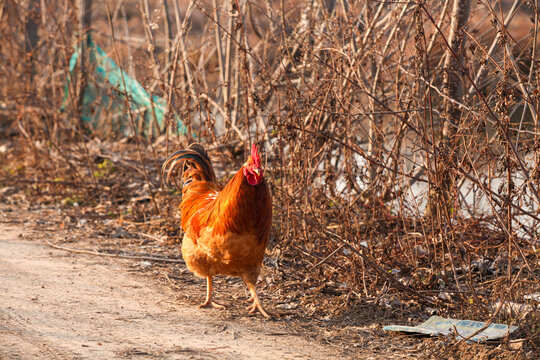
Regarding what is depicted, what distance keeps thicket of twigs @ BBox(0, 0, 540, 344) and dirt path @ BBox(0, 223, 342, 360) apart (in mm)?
898

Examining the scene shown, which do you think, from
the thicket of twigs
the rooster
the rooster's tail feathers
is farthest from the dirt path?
the rooster's tail feathers

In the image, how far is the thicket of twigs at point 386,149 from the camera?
4.09 metres

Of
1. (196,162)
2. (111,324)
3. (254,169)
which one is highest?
(254,169)

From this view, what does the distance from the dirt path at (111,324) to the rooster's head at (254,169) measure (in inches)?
43.9

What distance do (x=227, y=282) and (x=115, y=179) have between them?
3867mm

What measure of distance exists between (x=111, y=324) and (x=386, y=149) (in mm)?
2988

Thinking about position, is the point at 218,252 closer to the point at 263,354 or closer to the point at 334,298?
the point at 263,354

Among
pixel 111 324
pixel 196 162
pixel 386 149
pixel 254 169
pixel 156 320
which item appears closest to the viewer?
pixel 254 169

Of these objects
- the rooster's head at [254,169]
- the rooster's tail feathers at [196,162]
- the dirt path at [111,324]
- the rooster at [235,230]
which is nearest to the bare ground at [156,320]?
the dirt path at [111,324]

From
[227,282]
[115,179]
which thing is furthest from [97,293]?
[115,179]

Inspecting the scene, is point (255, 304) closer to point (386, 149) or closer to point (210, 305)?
point (210, 305)

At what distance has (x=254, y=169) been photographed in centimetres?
407

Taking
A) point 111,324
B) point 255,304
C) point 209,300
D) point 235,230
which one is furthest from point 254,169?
point 111,324

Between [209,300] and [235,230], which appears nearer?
[235,230]
